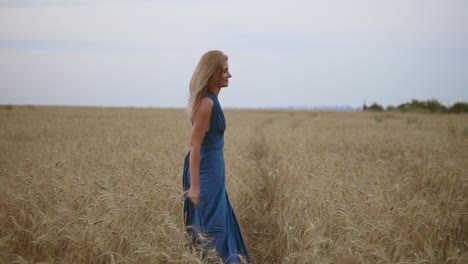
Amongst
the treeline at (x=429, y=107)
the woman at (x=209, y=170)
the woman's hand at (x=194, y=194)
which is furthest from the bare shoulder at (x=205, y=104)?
the treeline at (x=429, y=107)

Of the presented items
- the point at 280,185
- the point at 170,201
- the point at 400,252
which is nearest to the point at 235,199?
the point at 280,185

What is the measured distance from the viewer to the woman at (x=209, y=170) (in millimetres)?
2994

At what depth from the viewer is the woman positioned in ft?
9.82

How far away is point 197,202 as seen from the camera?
3197 mm

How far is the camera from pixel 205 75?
2.98 meters

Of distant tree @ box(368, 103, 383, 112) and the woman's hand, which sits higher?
distant tree @ box(368, 103, 383, 112)

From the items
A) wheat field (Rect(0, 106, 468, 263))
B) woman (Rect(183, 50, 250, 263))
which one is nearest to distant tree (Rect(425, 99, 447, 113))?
wheat field (Rect(0, 106, 468, 263))

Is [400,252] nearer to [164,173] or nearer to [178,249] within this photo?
[178,249]

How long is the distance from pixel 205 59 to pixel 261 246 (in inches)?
92.2

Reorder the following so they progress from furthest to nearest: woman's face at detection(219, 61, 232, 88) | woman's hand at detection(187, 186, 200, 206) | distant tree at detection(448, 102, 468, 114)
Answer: distant tree at detection(448, 102, 468, 114) → woman's hand at detection(187, 186, 200, 206) → woman's face at detection(219, 61, 232, 88)

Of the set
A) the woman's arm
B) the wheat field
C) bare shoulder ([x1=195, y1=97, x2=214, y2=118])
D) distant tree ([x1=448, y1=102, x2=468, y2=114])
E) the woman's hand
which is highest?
distant tree ([x1=448, y1=102, x2=468, y2=114])

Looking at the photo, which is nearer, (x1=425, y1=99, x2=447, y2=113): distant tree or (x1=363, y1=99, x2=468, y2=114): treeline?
(x1=363, y1=99, x2=468, y2=114): treeline

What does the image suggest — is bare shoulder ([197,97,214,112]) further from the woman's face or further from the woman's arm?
the woman's face

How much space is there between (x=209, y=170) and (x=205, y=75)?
82 cm
